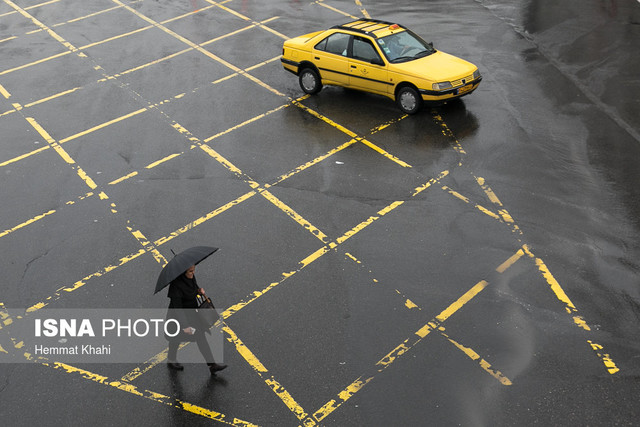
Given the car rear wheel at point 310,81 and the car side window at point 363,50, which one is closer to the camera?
the car side window at point 363,50

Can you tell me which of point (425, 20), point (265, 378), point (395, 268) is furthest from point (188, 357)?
point (425, 20)

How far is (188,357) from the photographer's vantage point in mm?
8836

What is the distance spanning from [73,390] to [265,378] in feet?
7.22

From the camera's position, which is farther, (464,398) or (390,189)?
(390,189)

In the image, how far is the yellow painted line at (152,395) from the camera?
7.89 m

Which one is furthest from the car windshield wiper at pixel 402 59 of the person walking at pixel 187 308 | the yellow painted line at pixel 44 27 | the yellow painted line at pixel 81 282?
the yellow painted line at pixel 44 27

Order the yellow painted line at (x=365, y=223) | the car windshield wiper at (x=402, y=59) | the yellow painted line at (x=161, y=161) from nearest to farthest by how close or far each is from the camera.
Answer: the yellow painted line at (x=365, y=223) < the yellow painted line at (x=161, y=161) < the car windshield wiper at (x=402, y=59)

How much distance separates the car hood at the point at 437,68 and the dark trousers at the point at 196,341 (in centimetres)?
773

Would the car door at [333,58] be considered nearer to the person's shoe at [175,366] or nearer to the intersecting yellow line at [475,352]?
the intersecting yellow line at [475,352]

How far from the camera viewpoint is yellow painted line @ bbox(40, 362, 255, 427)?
7.89 m

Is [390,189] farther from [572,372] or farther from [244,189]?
[572,372]

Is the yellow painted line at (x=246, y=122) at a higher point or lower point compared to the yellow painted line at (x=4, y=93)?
higher

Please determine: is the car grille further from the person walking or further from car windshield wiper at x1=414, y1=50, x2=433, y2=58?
the person walking

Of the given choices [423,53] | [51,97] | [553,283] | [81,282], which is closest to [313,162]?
[423,53]
